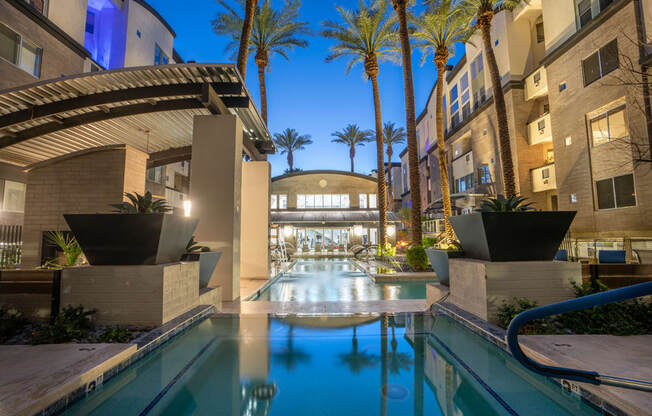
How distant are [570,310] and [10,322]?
214 inches

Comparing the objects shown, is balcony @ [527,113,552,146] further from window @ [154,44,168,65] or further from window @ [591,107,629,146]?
window @ [154,44,168,65]

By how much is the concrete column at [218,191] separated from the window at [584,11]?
16.1m

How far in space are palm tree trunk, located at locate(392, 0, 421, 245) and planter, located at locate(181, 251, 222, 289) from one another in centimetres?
900

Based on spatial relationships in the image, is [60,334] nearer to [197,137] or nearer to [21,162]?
[197,137]

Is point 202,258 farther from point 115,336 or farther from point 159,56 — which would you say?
point 159,56

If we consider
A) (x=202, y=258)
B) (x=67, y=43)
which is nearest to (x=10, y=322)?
(x=202, y=258)

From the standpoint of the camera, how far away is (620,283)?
16.1 ft

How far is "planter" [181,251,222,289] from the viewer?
5234mm

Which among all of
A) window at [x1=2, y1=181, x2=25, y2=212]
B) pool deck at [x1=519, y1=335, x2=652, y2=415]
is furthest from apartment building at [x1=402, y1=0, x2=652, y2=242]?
window at [x1=2, y1=181, x2=25, y2=212]

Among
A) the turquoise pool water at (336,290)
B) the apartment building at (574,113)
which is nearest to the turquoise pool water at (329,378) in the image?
the turquoise pool water at (336,290)

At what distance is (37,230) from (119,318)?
7718 millimetres

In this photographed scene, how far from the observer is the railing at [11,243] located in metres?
9.19

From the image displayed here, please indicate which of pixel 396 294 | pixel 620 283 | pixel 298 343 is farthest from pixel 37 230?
pixel 620 283

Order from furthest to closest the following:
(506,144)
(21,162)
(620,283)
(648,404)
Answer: (506,144) < (21,162) < (620,283) < (648,404)
